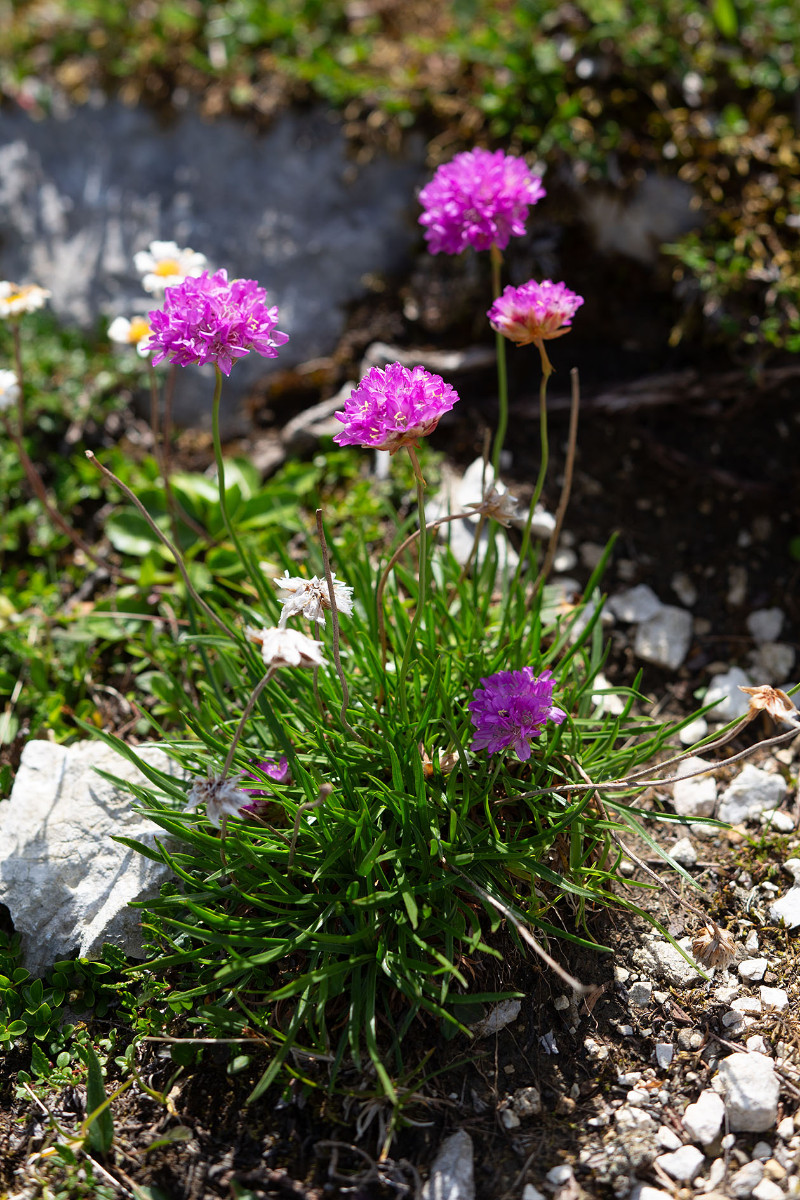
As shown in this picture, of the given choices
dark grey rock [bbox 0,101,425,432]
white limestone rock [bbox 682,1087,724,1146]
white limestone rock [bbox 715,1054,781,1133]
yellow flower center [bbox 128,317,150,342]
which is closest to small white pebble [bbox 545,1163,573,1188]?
white limestone rock [bbox 682,1087,724,1146]

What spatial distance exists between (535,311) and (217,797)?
1.29 m

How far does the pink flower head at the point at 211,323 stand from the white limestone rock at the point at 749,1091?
1961mm

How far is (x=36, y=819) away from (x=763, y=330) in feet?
9.78

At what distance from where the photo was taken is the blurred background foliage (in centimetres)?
339

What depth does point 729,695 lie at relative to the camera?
9.71 ft

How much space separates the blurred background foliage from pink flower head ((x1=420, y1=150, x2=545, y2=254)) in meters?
1.31

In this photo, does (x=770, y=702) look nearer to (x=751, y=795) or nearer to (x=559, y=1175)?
(x=751, y=795)

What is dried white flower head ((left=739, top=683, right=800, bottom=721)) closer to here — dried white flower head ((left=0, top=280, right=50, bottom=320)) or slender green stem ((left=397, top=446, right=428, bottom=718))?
slender green stem ((left=397, top=446, right=428, bottom=718))

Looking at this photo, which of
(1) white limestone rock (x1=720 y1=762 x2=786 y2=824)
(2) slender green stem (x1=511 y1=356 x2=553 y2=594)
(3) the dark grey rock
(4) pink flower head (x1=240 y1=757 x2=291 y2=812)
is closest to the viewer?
(2) slender green stem (x1=511 y1=356 x2=553 y2=594)

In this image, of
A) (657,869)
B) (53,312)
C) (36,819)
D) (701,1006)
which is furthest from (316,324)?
(701,1006)

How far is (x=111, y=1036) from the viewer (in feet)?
7.26

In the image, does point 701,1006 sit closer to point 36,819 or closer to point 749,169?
point 36,819

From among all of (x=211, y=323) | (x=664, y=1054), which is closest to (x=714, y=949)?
(x=664, y=1054)

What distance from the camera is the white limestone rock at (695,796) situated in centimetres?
266
